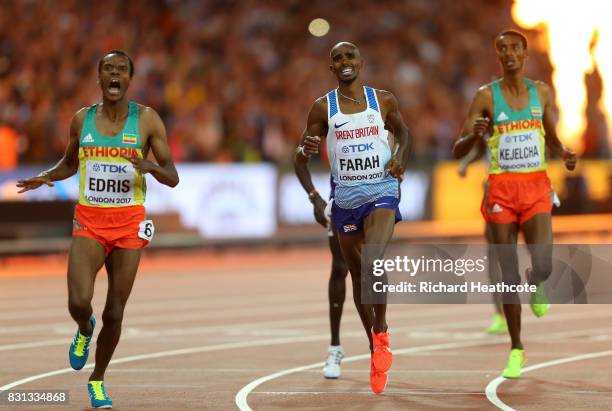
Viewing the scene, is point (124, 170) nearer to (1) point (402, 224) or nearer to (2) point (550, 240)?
(2) point (550, 240)

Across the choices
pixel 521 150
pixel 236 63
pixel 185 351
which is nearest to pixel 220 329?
pixel 185 351

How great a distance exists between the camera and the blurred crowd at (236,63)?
27.9m

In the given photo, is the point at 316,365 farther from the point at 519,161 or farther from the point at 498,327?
the point at 498,327

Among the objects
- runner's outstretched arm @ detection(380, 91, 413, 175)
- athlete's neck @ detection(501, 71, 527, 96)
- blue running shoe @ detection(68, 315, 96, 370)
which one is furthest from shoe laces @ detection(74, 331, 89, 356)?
athlete's neck @ detection(501, 71, 527, 96)

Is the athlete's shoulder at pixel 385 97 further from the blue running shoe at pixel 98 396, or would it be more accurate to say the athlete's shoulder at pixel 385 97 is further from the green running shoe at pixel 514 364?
the blue running shoe at pixel 98 396

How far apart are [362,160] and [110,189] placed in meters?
2.02

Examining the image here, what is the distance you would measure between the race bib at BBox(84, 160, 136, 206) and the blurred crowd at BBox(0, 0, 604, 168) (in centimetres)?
1771

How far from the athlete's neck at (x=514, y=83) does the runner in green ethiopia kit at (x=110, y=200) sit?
10.8 ft

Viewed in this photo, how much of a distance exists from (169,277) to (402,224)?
8948 mm

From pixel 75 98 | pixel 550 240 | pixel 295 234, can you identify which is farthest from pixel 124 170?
pixel 295 234

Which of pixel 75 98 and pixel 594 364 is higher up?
pixel 75 98

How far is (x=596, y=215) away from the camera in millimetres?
35656

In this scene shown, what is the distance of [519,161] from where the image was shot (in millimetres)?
11516

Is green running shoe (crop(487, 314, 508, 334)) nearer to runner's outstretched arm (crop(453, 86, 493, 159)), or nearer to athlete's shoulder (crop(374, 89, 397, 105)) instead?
runner's outstretched arm (crop(453, 86, 493, 159))
